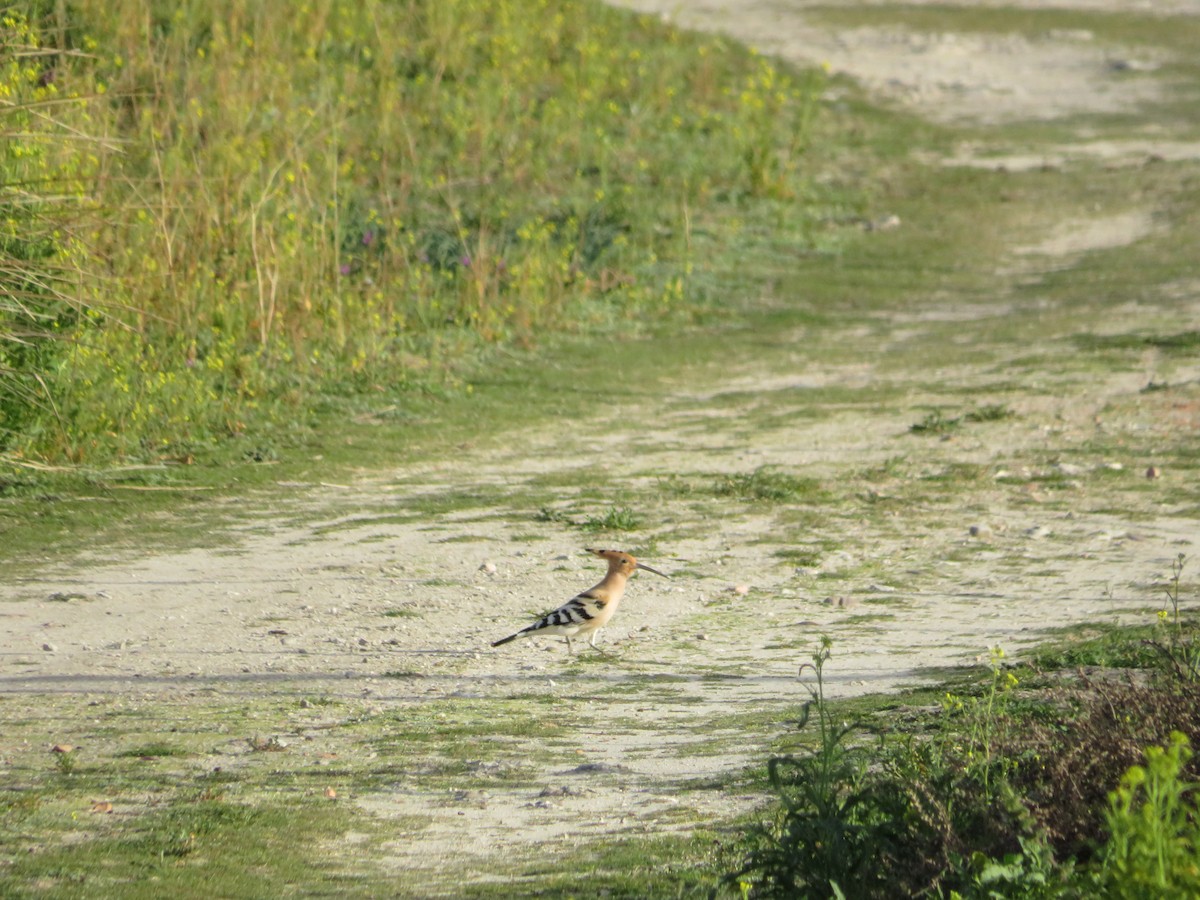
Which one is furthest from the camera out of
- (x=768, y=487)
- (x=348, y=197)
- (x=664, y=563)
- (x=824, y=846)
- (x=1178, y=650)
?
(x=348, y=197)

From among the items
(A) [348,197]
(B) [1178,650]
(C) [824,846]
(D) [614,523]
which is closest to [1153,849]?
(C) [824,846]

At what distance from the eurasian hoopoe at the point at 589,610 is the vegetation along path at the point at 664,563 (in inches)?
6.5

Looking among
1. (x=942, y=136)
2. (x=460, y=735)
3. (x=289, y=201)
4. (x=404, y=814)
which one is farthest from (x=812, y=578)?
(x=942, y=136)

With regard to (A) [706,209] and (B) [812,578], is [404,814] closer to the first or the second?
(B) [812,578]

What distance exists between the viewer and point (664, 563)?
7602mm

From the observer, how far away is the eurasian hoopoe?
600cm

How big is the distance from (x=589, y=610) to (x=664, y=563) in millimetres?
1584

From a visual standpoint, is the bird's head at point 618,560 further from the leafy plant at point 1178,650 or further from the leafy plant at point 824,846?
the leafy plant at point 824,846

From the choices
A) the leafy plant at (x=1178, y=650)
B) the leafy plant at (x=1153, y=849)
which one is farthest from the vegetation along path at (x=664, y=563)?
the leafy plant at (x=1153, y=849)

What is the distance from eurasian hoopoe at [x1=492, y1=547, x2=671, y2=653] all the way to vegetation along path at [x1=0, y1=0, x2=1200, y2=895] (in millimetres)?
166

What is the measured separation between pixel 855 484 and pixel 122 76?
6809mm

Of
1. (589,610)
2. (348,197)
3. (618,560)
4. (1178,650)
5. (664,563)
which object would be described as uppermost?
(348,197)

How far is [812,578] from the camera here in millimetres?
7395

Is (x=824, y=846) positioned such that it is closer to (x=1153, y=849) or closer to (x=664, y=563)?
(x=1153, y=849)
